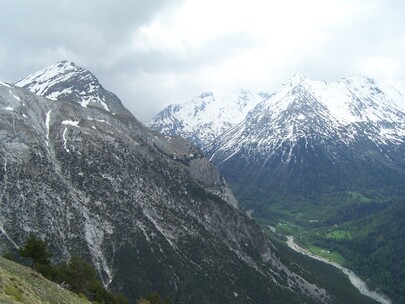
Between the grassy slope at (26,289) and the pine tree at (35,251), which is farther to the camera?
the pine tree at (35,251)

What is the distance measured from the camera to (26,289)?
57.2 meters

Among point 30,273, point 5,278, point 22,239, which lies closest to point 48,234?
point 22,239

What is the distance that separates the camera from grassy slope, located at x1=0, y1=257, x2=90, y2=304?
1993 inches

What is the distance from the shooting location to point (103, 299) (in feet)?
355

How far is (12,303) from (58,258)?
6025 inches

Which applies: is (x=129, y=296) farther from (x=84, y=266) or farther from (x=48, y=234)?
(x=84, y=266)

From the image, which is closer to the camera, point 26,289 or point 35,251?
point 26,289

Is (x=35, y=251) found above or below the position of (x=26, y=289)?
below

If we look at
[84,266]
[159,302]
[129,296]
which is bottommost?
[129,296]

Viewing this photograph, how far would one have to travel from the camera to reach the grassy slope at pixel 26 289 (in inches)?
1993

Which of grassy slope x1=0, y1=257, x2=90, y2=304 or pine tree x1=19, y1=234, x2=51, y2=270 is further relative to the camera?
pine tree x1=19, y1=234, x2=51, y2=270

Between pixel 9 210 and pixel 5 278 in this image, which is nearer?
pixel 5 278

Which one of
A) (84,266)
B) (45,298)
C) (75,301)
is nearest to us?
(45,298)

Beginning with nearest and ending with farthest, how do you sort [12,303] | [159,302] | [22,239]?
[12,303] < [159,302] < [22,239]
